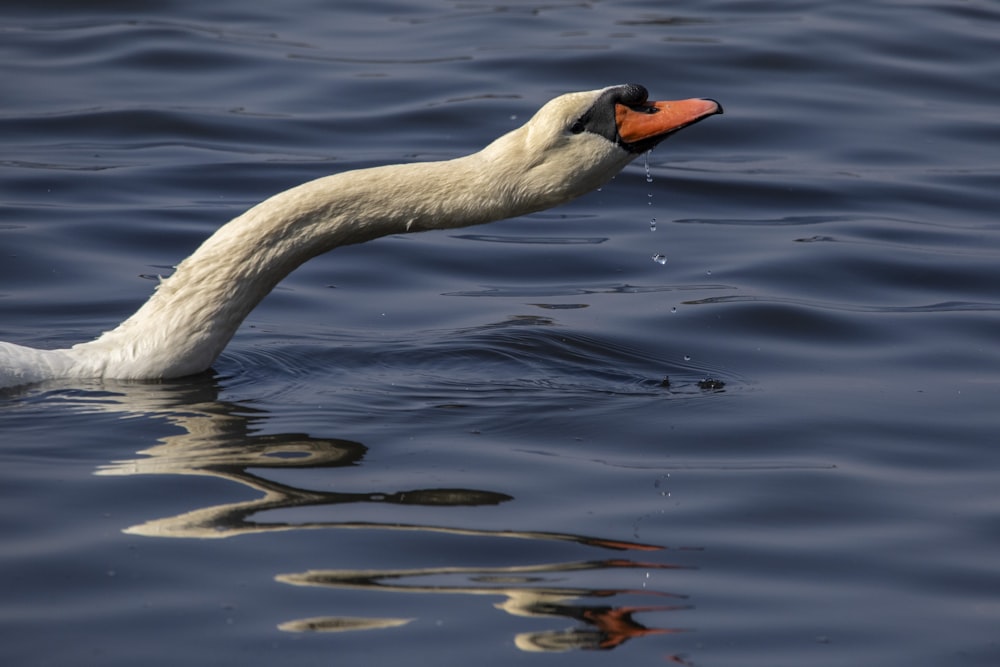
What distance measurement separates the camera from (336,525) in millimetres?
5430

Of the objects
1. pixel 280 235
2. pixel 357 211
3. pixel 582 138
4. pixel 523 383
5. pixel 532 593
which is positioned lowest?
pixel 532 593

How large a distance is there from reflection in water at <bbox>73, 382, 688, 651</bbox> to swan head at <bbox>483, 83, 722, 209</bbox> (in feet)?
3.93

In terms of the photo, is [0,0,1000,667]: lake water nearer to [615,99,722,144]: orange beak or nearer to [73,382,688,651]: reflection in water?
[73,382,688,651]: reflection in water

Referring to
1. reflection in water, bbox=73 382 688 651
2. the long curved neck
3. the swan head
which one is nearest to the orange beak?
the swan head

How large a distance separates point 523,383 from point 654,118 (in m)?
1.52

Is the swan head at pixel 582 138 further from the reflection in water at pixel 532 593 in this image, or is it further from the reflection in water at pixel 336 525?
the reflection in water at pixel 532 593

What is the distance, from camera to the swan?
20.8 ft

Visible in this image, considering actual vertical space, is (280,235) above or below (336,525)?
above

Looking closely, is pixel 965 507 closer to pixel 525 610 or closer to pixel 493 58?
pixel 525 610

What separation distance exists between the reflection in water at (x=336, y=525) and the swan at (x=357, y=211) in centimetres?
20

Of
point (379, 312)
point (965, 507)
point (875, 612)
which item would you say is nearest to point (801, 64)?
point (379, 312)

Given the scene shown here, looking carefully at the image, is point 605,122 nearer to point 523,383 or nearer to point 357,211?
point 357,211

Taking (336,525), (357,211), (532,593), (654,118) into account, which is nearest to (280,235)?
(357,211)

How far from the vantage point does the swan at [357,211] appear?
6.33 meters
